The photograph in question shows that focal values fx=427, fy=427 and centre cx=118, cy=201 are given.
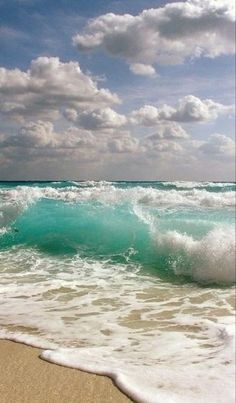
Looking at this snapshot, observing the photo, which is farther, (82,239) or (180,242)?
(82,239)

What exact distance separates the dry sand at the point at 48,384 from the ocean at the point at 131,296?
16 cm

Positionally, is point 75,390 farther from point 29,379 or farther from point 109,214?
point 109,214

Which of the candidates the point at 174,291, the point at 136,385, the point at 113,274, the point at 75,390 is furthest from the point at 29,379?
the point at 113,274

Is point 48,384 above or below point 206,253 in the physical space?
above

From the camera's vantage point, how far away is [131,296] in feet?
27.4

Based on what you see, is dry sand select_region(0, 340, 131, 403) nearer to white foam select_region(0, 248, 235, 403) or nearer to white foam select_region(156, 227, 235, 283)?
white foam select_region(0, 248, 235, 403)

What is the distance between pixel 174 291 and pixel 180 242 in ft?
15.5

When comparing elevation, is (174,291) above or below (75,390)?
below

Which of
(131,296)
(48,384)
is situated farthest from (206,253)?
(48,384)

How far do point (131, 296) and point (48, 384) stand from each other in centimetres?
459

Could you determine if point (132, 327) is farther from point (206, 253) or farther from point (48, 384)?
point (206, 253)

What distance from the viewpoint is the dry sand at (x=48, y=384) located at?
3.58 m

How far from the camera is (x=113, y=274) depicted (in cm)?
1098

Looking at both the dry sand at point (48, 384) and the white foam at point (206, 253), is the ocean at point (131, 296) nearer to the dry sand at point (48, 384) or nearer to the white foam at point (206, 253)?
the white foam at point (206, 253)
